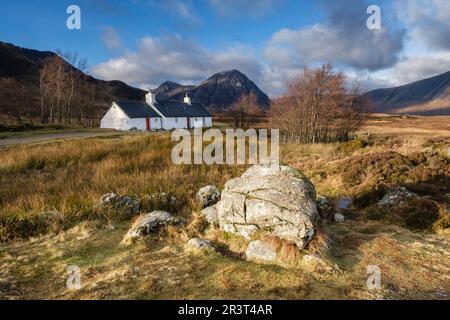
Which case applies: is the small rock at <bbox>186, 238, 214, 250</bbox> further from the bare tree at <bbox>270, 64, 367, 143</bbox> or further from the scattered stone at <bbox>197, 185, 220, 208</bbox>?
the bare tree at <bbox>270, 64, 367, 143</bbox>

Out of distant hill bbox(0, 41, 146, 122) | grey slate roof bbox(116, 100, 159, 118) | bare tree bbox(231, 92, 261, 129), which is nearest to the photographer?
grey slate roof bbox(116, 100, 159, 118)

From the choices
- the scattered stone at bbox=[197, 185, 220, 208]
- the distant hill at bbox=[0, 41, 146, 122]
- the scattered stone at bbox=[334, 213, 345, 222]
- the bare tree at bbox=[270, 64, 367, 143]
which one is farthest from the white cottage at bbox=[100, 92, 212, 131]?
the scattered stone at bbox=[334, 213, 345, 222]

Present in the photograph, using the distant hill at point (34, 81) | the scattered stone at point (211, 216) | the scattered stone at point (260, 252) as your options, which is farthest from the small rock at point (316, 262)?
the distant hill at point (34, 81)

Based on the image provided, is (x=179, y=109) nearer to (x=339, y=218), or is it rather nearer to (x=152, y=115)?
(x=152, y=115)

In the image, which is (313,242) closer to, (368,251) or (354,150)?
(368,251)

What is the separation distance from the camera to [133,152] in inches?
600

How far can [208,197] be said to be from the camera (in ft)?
28.2

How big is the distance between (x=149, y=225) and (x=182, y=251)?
1.11 meters

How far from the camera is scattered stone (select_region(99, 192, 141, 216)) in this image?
7.61m

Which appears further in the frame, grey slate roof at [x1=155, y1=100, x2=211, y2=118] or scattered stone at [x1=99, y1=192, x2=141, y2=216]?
grey slate roof at [x1=155, y1=100, x2=211, y2=118]

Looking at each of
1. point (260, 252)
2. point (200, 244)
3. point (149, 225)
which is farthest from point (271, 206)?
point (149, 225)

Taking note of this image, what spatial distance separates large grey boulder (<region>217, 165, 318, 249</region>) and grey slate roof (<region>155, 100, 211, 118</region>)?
50012 mm

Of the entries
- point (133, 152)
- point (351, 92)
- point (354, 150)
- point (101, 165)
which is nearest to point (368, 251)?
point (101, 165)

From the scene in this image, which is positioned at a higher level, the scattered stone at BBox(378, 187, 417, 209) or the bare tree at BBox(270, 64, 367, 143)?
the bare tree at BBox(270, 64, 367, 143)
